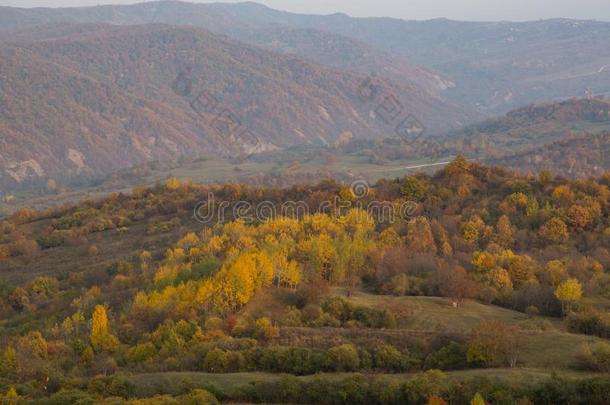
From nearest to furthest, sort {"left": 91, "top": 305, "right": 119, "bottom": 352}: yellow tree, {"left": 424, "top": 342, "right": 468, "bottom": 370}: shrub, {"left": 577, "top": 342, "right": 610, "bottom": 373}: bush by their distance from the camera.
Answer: {"left": 577, "top": 342, "right": 610, "bottom": 373}: bush, {"left": 424, "top": 342, "right": 468, "bottom": 370}: shrub, {"left": 91, "top": 305, "right": 119, "bottom": 352}: yellow tree

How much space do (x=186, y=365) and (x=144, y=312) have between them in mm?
12735

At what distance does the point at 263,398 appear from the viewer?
125 feet

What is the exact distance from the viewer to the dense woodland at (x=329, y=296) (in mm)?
39562

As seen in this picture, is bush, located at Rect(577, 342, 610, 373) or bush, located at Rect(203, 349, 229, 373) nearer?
bush, located at Rect(577, 342, 610, 373)

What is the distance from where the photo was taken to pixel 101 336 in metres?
52.4

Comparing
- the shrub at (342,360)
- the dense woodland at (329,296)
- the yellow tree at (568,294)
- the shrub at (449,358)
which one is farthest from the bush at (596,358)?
the yellow tree at (568,294)

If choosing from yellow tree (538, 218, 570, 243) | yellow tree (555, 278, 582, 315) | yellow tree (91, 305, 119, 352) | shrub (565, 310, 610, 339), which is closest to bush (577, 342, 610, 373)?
shrub (565, 310, 610, 339)

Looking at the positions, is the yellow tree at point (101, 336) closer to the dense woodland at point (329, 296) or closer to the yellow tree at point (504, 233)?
the dense woodland at point (329, 296)

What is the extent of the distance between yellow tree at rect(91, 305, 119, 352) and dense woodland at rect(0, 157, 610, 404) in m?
0.11

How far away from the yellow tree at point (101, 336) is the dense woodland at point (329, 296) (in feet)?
0.37

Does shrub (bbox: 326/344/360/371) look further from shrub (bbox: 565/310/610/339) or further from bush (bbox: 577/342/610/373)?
shrub (bbox: 565/310/610/339)

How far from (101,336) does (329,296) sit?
17.1 meters

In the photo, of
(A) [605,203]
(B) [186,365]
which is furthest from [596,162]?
(B) [186,365]

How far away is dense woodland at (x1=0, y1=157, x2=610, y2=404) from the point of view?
3956cm
